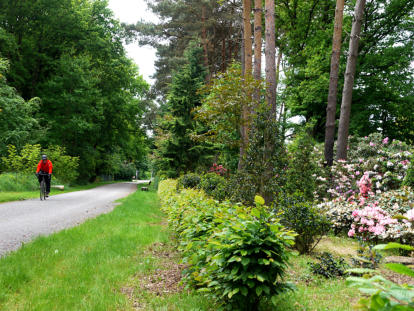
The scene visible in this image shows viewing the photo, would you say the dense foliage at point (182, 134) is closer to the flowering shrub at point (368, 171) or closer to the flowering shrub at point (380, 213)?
the flowering shrub at point (368, 171)

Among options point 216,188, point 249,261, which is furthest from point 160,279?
point 216,188

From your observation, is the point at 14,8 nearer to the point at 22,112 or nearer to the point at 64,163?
the point at 22,112

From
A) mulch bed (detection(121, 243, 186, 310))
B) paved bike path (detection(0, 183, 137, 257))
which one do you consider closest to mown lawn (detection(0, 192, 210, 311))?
mulch bed (detection(121, 243, 186, 310))

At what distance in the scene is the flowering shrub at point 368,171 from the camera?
8625mm

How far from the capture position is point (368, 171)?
8.99m

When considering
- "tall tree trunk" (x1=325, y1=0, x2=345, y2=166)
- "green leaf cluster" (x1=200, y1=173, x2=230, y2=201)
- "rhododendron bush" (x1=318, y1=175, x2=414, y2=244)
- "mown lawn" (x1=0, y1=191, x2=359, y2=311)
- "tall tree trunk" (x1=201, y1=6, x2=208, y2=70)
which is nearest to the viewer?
"mown lawn" (x1=0, y1=191, x2=359, y2=311)

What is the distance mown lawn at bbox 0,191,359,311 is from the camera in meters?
2.91

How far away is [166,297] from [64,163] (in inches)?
747

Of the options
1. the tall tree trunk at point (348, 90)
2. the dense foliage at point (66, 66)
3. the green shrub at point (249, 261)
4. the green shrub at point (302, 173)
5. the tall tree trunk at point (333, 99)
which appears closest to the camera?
the green shrub at point (249, 261)

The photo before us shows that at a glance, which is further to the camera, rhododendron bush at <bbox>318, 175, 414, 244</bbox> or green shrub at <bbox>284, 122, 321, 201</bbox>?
green shrub at <bbox>284, 122, 321, 201</bbox>

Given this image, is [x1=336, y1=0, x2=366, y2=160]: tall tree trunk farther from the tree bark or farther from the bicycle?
the bicycle

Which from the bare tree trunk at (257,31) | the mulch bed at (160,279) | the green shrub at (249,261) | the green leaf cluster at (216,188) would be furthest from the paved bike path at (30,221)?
the bare tree trunk at (257,31)

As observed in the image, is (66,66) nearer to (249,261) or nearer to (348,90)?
(348,90)

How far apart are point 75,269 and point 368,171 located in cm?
877
